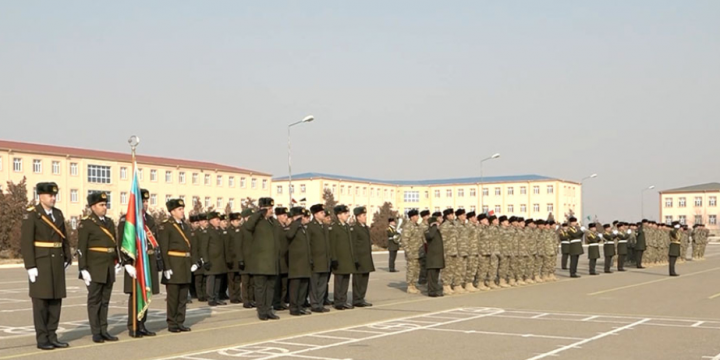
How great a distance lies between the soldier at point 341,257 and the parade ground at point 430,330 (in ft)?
2.22

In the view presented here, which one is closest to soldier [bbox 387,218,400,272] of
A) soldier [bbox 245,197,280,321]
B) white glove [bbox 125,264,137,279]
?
soldier [bbox 245,197,280,321]

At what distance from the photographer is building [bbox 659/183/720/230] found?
12550 cm

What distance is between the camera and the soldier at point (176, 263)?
12.3m

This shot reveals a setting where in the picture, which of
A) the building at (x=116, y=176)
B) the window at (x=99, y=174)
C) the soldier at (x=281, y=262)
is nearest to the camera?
the soldier at (x=281, y=262)

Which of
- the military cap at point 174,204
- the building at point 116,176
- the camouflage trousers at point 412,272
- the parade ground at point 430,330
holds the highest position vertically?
the building at point 116,176

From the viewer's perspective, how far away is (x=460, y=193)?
389ft

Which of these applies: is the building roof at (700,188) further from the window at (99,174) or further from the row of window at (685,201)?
the window at (99,174)

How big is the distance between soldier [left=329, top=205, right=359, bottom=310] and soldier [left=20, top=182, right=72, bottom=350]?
596 cm

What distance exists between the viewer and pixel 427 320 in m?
13.7

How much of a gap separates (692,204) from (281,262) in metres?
123

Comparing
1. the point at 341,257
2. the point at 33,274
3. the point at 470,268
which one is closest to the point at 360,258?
the point at 341,257

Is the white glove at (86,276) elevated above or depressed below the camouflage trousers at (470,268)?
above

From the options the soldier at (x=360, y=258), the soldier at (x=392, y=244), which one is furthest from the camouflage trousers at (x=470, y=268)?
the soldier at (x=392, y=244)

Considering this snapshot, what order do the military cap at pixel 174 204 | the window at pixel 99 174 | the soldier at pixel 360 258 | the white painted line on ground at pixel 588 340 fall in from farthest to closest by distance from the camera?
the window at pixel 99 174
the soldier at pixel 360 258
the military cap at pixel 174 204
the white painted line on ground at pixel 588 340
